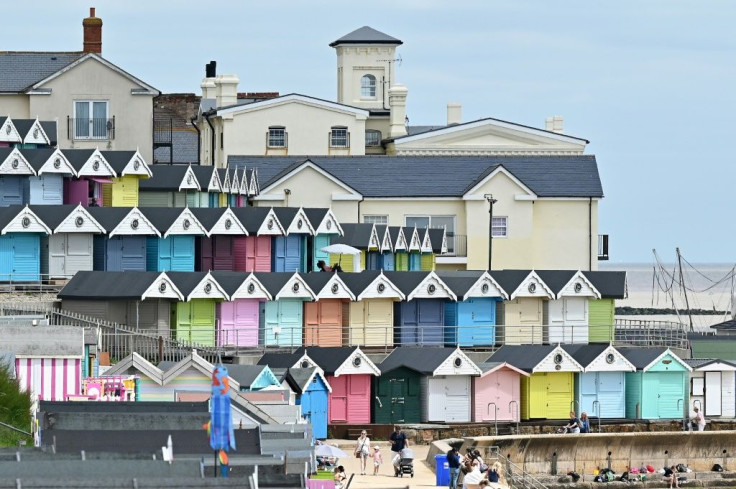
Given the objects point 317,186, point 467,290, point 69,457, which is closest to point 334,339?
point 467,290

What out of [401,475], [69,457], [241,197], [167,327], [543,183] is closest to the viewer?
[69,457]

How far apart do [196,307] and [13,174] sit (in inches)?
358

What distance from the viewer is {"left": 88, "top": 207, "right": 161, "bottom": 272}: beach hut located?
70.4 metres

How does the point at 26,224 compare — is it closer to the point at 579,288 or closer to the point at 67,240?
the point at 67,240

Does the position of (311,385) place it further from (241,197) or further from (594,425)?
(241,197)

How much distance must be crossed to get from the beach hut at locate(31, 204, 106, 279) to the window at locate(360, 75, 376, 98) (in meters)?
36.9

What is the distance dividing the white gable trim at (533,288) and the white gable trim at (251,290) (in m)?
9.51

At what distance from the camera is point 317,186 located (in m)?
85.1

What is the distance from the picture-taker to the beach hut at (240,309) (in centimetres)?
6800

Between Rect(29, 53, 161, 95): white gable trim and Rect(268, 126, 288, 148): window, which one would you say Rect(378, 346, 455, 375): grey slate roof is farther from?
Rect(268, 126, 288, 148): window

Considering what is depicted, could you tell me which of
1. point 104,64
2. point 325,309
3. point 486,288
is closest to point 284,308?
point 325,309

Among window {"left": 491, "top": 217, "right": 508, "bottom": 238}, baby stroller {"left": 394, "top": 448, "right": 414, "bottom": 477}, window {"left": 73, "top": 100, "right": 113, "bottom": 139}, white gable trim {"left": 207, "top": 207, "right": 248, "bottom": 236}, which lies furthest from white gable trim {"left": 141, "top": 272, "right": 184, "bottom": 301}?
window {"left": 491, "top": 217, "right": 508, "bottom": 238}

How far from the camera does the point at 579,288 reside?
7312 cm

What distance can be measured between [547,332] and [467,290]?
402 cm
